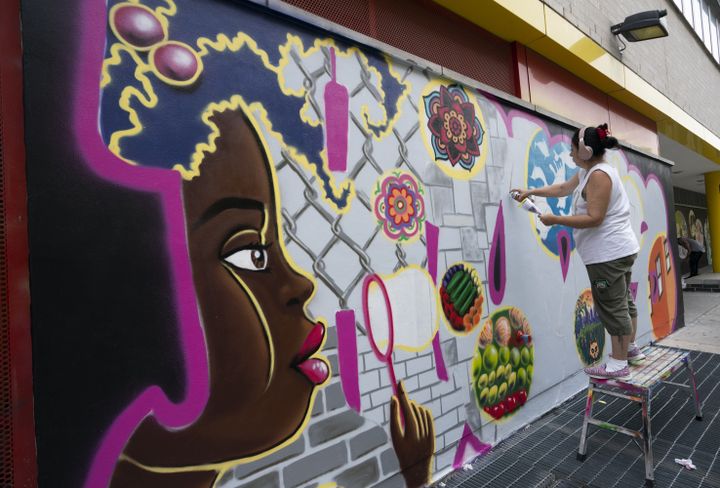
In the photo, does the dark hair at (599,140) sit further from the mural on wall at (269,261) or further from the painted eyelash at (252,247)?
the painted eyelash at (252,247)

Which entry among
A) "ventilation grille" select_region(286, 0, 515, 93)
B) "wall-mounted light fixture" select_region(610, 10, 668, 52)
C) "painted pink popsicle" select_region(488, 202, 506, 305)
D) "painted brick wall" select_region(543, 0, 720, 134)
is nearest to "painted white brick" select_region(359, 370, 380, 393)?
"painted pink popsicle" select_region(488, 202, 506, 305)

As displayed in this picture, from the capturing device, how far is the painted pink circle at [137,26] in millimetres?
1562

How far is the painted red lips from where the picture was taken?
1944mm

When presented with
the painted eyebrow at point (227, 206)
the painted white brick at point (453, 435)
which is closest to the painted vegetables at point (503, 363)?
the painted white brick at point (453, 435)

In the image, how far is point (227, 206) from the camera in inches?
70.1

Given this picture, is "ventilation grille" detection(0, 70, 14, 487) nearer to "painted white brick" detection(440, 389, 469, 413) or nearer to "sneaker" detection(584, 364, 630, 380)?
"painted white brick" detection(440, 389, 469, 413)

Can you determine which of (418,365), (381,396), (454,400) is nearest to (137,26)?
(381,396)

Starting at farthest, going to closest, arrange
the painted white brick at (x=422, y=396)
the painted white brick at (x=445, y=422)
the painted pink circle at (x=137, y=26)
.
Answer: the painted white brick at (x=445, y=422)
the painted white brick at (x=422, y=396)
the painted pink circle at (x=137, y=26)

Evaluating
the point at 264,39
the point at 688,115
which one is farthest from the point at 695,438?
the point at 688,115

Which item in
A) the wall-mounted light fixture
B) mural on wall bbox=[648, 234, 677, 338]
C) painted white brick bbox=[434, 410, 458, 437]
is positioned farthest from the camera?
mural on wall bbox=[648, 234, 677, 338]

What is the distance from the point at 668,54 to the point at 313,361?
8.02 meters

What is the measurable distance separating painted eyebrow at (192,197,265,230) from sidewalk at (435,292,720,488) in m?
1.91

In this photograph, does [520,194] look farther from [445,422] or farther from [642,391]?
[445,422]

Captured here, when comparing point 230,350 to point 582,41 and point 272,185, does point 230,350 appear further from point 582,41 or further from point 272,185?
point 582,41
